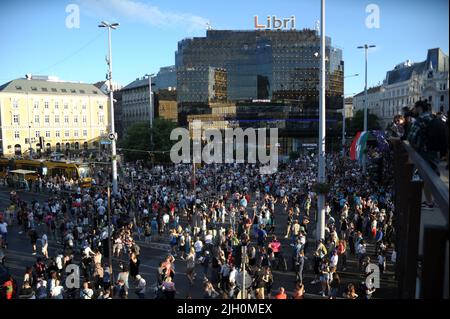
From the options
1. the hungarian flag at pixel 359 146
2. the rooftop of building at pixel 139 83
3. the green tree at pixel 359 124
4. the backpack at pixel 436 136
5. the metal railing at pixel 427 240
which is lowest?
the metal railing at pixel 427 240

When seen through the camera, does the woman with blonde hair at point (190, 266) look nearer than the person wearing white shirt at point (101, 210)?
Yes

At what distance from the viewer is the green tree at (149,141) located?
4562 cm

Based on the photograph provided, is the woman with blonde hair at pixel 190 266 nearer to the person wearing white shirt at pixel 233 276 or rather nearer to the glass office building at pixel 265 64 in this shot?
the person wearing white shirt at pixel 233 276

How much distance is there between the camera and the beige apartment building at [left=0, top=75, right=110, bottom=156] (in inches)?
2685

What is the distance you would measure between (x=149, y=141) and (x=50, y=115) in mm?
39699

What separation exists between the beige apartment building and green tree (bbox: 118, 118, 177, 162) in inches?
975

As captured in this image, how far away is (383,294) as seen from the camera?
1115cm

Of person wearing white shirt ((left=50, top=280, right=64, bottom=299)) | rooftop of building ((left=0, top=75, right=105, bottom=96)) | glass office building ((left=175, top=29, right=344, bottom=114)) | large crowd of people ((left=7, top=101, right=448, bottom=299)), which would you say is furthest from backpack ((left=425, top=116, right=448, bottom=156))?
rooftop of building ((left=0, top=75, right=105, bottom=96))

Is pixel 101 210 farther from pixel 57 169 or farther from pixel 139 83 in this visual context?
pixel 139 83

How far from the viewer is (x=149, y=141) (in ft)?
153

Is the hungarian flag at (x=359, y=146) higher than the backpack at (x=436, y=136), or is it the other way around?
the backpack at (x=436, y=136)

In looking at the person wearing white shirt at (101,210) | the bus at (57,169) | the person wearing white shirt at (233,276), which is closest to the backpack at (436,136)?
the person wearing white shirt at (233,276)

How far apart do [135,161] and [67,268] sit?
3624cm

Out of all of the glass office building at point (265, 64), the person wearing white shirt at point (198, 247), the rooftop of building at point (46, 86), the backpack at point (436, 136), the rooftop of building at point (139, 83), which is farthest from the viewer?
the rooftop of building at point (139, 83)
